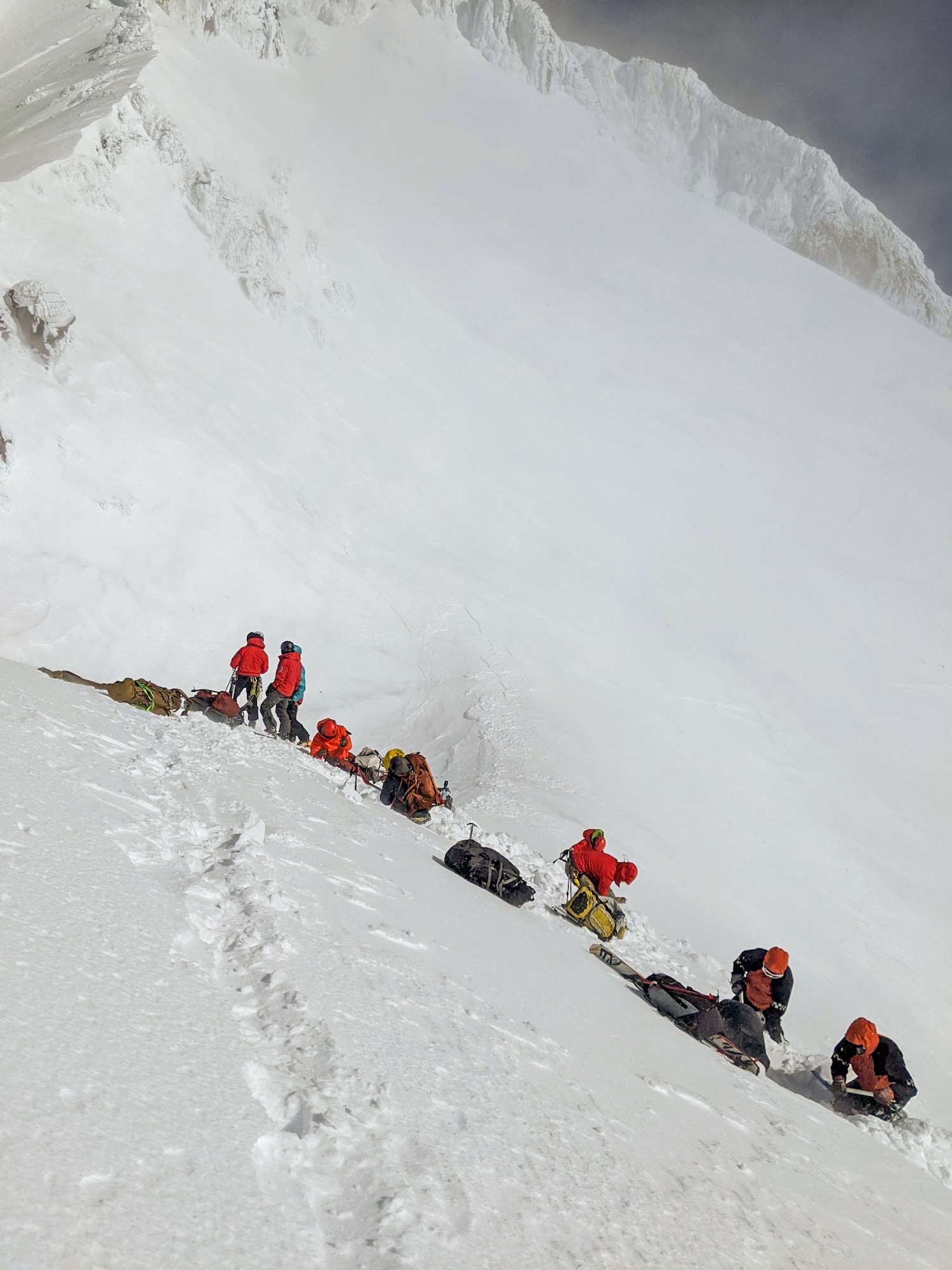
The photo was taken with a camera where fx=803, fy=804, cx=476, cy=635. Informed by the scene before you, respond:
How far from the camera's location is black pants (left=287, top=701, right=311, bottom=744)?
1064 centimetres

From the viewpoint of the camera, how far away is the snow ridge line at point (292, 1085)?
2.01m

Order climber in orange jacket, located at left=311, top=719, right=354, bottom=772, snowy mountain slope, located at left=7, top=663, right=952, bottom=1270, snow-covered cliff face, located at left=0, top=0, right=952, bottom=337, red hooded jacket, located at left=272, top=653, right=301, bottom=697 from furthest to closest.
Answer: snow-covered cliff face, located at left=0, top=0, right=952, bottom=337, red hooded jacket, located at left=272, top=653, right=301, bottom=697, climber in orange jacket, located at left=311, top=719, right=354, bottom=772, snowy mountain slope, located at left=7, top=663, right=952, bottom=1270

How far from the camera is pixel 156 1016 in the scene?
2.45 metres

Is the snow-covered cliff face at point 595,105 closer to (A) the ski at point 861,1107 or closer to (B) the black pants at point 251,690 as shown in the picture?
(B) the black pants at point 251,690

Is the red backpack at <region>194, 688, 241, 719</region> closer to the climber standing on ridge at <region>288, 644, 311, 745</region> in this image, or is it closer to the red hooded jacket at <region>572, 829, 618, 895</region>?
the climber standing on ridge at <region>288, 644, 311, 745</region>

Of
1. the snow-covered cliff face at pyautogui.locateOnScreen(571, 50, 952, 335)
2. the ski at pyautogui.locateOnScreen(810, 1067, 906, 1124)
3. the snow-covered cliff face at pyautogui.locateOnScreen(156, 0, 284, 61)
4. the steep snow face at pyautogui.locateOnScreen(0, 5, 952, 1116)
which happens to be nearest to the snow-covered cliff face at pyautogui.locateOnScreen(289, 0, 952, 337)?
the snow-covered cliff face at pyautogui.locateOnScreen(571, 50, 952, 335)

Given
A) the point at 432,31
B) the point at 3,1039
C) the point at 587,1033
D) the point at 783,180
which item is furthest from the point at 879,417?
the point at 783,180

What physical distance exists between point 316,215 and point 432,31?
26.4m

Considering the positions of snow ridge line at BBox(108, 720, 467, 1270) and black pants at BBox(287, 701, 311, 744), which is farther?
black pants at BBox(287, 701, 311, 744)

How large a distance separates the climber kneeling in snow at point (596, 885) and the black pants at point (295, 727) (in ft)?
13.2

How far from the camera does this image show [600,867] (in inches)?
324

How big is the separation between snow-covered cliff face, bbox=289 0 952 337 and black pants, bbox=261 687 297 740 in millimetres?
53463

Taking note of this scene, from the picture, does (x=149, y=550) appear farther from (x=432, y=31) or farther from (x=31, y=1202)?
(x=432, y=31)

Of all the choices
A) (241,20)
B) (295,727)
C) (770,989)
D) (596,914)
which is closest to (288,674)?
(295,727)
